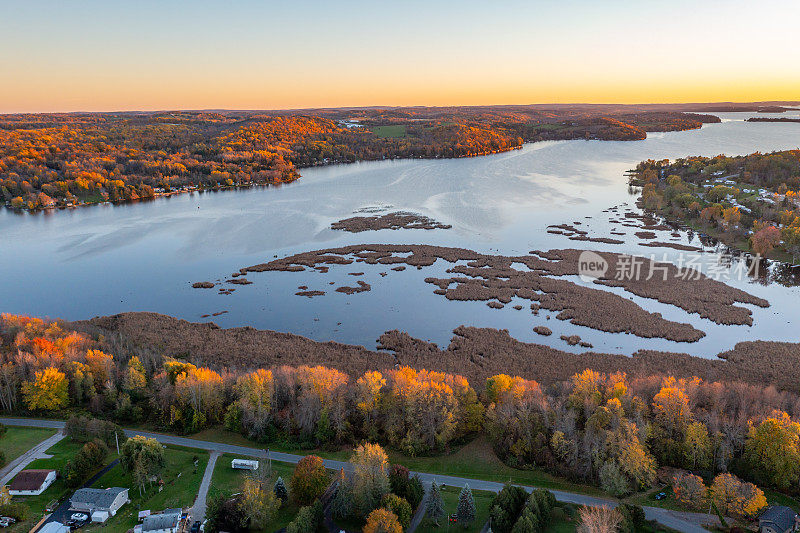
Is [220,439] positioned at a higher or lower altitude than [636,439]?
lower

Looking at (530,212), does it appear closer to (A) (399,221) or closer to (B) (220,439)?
(A) (399,221)

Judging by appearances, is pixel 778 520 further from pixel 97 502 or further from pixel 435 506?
pixel 97 502

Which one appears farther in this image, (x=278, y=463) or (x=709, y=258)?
(x=709, y=258)

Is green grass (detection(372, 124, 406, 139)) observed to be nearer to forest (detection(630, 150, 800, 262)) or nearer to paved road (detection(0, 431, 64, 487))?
forest (detection(630, 150, 800, 262))

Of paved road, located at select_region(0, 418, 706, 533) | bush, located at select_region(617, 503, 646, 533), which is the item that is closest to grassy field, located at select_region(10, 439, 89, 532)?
paved road, located at select_region(0, 418, 706, 533)

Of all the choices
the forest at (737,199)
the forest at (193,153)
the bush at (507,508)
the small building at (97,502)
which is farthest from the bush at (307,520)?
the forest at (193,153)

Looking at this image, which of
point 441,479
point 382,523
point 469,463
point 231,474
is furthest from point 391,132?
point 382,523

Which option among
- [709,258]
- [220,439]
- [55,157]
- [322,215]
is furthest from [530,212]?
[55,157]
